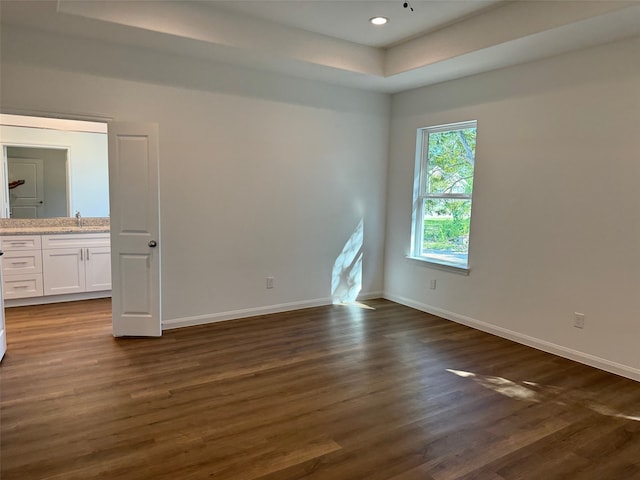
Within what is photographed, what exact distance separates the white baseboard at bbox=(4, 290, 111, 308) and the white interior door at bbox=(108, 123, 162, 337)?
178 cm

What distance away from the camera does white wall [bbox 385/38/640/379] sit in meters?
3.40

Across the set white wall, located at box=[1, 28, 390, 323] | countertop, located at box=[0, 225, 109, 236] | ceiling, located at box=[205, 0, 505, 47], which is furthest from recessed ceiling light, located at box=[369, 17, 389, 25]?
countertop, located at box=[0, 225, 109, 236]

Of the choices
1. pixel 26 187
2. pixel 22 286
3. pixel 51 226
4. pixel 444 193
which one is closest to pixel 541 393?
pixel 444 193

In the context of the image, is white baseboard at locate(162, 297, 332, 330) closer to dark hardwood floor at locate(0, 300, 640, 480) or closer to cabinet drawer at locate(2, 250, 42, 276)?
dark hardwood floor at locate(0, 300, 640, 480)

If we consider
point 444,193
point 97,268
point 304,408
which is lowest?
point 304,408

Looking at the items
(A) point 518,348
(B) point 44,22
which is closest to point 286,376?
(A) point 518,348

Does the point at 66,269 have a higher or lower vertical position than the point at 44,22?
lower

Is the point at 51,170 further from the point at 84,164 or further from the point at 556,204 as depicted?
the point at 556,204

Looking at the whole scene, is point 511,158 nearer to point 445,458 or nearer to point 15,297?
point 445,458

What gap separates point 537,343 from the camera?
4023 mm

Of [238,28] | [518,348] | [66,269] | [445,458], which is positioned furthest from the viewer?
[66,269]

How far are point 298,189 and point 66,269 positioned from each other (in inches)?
120

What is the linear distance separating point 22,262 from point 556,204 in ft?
18.9

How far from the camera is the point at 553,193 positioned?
3.85m
